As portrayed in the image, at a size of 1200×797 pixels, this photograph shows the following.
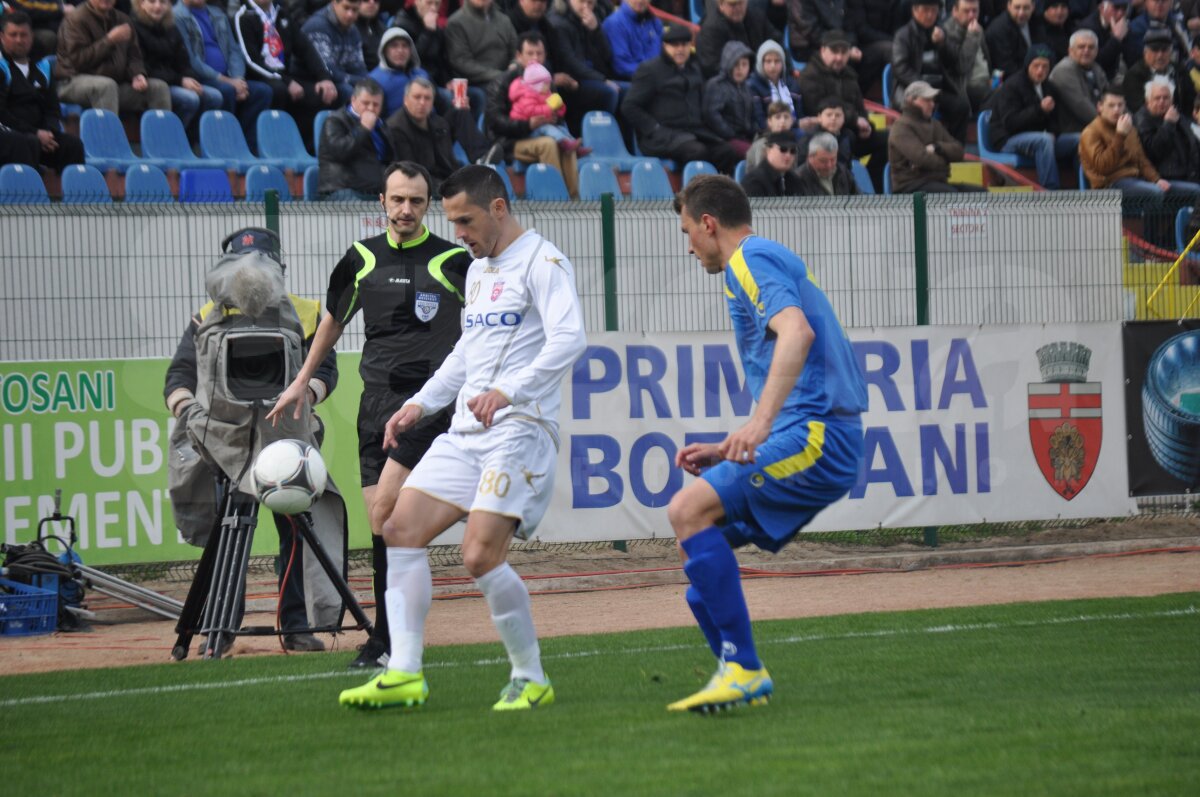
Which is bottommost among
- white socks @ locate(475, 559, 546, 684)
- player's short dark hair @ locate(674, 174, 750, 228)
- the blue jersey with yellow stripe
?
white socks @ locate(475, 559, 546, 684)

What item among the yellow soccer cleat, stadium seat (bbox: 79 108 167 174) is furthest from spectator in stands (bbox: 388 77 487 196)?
the yellow soccer cleat

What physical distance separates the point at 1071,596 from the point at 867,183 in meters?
7.43

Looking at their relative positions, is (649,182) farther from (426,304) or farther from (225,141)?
(426,304)

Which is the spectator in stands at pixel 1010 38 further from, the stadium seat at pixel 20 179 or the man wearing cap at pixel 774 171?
the stadium seat at pixel 20 179

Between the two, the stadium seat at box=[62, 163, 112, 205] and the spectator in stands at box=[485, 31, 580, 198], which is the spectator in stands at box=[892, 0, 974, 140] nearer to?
the spectator in stands at box=[485, 31, 580, 198]

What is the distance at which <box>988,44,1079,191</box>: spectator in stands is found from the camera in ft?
62.1

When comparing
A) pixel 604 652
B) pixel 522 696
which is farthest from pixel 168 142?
pixel 522 696

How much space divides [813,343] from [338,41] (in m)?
11.7

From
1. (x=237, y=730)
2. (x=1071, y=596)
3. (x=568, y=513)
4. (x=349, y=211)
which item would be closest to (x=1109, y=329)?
(x=1071, y=596)

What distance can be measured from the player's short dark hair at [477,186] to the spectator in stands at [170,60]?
381 inches

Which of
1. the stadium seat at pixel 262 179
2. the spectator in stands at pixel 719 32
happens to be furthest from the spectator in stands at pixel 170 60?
the spectator in stands at pixel 719 32

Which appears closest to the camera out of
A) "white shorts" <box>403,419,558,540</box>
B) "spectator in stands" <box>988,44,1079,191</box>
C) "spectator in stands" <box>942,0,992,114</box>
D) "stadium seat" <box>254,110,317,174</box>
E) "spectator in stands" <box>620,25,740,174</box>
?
"white shorts" <box>403,419,558,540</box>

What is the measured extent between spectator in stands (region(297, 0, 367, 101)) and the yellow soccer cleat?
38.6ft

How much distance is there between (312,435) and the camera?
9.08m
